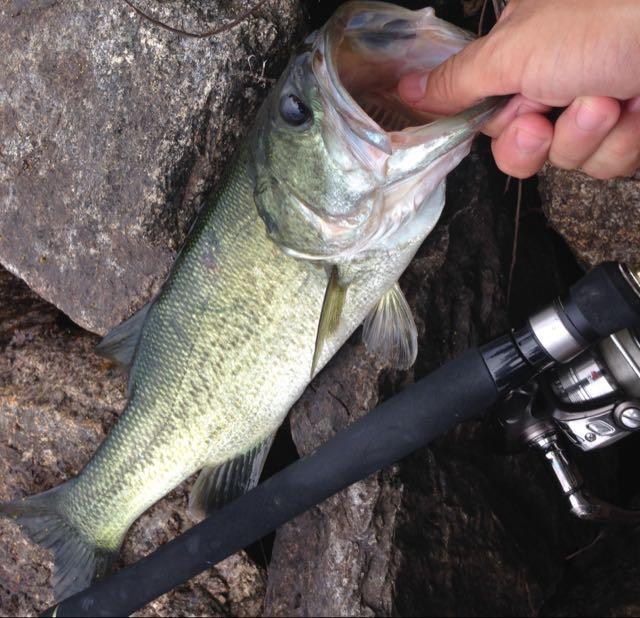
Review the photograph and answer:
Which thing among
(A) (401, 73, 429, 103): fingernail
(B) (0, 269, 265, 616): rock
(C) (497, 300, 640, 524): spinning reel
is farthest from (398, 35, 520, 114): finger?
(B) (0, 269, 265, 616): rock

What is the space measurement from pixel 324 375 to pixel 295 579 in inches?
32.2

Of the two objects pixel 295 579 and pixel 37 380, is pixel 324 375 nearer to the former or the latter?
pixel 295 579

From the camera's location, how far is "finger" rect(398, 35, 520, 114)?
1.90 metres

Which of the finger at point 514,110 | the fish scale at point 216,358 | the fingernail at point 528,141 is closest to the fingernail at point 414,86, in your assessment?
the finger at point 514,110

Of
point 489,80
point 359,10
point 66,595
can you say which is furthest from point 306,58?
point 66,595

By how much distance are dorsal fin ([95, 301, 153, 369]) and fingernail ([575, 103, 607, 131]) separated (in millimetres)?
1679

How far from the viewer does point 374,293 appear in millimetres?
2447

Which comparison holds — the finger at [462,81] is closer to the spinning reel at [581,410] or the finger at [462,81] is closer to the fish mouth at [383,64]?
the fish mouth at [383,64]

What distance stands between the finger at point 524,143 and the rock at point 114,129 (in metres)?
1.05

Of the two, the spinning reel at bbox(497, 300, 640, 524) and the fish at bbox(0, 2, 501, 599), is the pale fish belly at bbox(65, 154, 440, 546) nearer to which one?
the fish at bbox(0, 2, 501, 599)

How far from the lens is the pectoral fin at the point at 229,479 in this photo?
8.84 feet

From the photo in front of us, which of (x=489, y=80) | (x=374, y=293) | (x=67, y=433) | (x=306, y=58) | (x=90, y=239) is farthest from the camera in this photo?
(x=67, y=433)

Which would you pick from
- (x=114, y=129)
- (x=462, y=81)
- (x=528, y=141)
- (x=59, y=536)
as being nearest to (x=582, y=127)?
(x=528, y=141)

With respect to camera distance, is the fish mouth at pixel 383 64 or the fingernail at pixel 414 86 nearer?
the fish mouth at pixel 383 64
